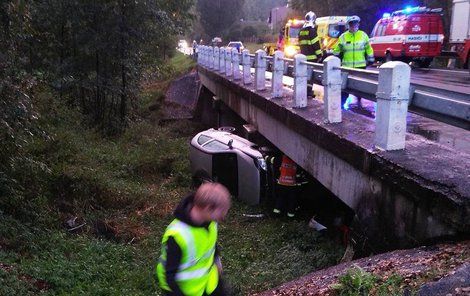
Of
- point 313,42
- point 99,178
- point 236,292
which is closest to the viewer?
point 236,292

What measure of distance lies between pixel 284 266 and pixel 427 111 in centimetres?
283

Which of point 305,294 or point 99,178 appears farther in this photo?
point 99,178

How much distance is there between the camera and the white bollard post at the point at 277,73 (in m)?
9.20

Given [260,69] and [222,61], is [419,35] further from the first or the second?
[260,69]

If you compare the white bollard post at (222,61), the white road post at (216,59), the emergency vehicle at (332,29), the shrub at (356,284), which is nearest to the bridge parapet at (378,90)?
Answer: the shrub at (356,284)

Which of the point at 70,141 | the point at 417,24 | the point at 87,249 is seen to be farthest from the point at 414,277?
the point at 417,24

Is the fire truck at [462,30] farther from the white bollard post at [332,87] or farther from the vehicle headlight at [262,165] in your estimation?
the white bollard post at [332,87]

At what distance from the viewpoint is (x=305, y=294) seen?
4.14 meters

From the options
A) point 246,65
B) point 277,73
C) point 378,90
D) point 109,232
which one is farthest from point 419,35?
point 378,90

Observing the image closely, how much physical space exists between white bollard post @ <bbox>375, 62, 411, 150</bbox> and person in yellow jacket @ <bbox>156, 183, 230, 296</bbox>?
2271 millimetres

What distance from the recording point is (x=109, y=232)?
899cm

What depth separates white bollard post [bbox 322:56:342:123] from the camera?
6562mm

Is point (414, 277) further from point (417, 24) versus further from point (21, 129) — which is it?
point (417, 24)

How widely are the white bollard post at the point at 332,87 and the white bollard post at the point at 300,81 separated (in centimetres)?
129
